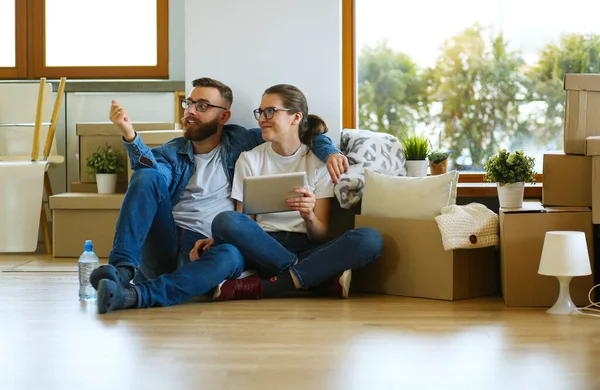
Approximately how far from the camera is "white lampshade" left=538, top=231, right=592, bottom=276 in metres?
2.84

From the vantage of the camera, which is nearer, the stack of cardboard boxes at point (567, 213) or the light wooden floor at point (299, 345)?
the light wooden floor at point (299, 345)

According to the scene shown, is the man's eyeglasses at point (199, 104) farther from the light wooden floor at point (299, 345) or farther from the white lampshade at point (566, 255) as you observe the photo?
the white lampshade at point (566, 255)

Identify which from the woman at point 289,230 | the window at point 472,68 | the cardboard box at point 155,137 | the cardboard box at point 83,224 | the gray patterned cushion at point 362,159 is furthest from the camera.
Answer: the cardboard box at point 83,224

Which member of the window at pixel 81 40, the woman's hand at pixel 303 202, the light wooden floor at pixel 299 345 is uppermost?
the window at pixel 81 40

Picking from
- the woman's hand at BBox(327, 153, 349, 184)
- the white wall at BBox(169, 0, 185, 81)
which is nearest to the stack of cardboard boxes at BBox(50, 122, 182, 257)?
the white wall at BBox(169, 0, 185, 81)

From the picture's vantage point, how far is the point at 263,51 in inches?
144

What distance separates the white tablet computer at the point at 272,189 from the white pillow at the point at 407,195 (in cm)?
35

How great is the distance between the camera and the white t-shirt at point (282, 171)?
3.29 metres

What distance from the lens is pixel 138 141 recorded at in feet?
10.2

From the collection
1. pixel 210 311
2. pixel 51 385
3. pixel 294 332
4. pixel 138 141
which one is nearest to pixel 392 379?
pixel 294 332

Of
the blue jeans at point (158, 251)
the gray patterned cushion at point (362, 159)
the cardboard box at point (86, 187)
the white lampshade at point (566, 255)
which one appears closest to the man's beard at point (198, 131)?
the blue jeans at point (158, 251)

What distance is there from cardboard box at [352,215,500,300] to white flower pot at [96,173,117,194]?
74.0 inches

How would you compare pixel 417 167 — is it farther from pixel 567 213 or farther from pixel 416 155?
pixel 567 213

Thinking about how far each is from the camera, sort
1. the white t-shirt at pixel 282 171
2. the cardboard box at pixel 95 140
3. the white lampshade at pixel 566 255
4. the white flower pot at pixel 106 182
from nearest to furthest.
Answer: the white lampshade at pixel 566 255
the white t-shirt at pixel 282 171
the white flower pot at pixel 106 182
the cardboard box at pixel 95 140
